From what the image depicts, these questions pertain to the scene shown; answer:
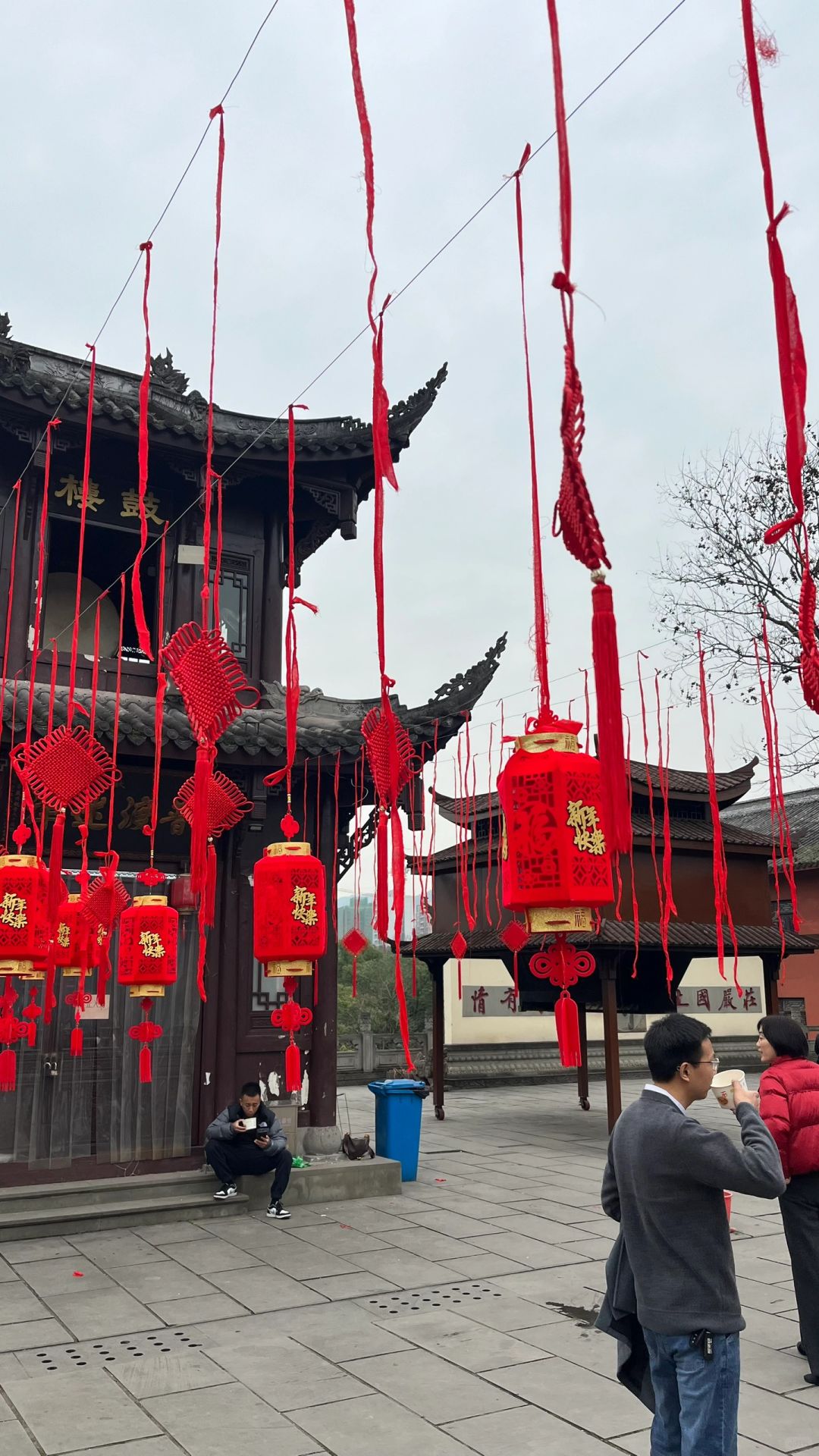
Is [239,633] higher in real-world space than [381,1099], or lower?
higher

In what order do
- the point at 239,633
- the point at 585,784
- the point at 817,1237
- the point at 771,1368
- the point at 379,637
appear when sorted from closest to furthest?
the point at 585,784 → the point at 379,637 → the point at 817,1237 → the point at 771,1368 → the point at 239,633

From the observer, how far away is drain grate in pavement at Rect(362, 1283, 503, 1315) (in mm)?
6367

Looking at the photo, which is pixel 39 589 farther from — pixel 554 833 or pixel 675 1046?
A: pixel 675 1046

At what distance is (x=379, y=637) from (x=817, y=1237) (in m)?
3.51

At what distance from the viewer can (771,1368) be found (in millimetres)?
5242

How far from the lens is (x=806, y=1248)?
4.89 metres

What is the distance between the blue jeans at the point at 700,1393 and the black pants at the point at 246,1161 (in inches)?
252

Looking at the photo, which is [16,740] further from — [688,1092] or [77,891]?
[688,1092]

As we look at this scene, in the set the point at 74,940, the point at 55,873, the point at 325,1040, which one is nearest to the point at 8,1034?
the point at 74,940

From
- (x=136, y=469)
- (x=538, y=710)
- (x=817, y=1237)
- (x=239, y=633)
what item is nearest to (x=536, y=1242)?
(x=817, y=1237)

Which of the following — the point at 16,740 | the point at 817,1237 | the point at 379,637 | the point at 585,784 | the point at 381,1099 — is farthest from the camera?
the point at 381,1099

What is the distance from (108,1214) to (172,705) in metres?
4.55

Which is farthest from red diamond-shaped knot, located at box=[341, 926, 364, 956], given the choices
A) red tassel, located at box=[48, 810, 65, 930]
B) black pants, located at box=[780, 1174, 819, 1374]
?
black pants, located at box=[780, 1174, 819, 1374]

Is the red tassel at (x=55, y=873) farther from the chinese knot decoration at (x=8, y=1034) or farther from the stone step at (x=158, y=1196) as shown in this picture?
the stone step at (x=158, y=1196)
